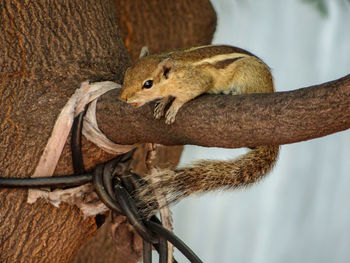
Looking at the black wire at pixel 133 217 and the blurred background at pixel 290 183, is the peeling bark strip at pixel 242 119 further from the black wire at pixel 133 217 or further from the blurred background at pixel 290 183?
the blurred background at pixel 290 183

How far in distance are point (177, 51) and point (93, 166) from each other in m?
0.45

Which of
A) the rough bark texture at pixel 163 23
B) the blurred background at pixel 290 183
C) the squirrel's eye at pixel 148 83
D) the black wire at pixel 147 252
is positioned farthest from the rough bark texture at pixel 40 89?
the blurred background at pixel 290 183

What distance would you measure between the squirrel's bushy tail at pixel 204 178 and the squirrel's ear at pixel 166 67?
319mm

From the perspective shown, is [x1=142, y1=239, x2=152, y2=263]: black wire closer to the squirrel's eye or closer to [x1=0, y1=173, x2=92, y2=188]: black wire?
[x1=0, y1=173, x2=92, y2=188]: black wire

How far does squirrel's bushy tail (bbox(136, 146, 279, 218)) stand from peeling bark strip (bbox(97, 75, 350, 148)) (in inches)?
3.4

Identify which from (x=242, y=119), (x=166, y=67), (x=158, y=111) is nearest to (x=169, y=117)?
(x=158, y=111)

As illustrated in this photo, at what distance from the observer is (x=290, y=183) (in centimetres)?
337

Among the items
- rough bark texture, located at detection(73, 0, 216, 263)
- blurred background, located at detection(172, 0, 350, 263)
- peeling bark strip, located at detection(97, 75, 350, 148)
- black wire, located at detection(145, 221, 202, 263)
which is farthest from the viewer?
blurred background, located at detection(172, 0, 350, 263)

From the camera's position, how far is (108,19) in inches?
72.2

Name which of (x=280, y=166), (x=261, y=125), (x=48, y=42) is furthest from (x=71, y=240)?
(x=280, y=166)

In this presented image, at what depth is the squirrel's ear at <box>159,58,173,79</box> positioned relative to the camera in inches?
64.2

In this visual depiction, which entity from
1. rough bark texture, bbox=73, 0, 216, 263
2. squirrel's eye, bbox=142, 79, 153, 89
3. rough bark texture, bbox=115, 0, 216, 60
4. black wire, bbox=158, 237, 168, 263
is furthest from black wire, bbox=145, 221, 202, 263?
rough bark texture, bbox=115, 0, 216, 60

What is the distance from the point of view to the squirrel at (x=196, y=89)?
1.38m

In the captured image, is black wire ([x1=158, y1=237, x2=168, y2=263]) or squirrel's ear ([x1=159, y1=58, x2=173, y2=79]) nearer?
black wire ([x1=158, y1=237, x2=168, y2=263])
